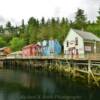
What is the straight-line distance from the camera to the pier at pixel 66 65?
3588 cm

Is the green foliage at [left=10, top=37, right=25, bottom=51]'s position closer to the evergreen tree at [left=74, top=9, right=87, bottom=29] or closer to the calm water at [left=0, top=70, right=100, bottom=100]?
the evergreen tree at [left=74, top=9, right=87, bottom=29]

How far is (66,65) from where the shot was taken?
4794 centimetres

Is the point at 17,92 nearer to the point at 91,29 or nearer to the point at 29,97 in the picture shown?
the point at 29,97

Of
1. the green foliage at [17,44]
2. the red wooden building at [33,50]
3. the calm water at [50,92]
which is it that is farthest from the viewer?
the green foliage at [17,44]

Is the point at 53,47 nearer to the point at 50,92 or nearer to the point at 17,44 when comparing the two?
the point at 17,44

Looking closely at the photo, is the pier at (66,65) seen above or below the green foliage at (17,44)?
below

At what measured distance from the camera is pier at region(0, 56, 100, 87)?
1412 inches

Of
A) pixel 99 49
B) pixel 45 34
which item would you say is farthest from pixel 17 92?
pixel 45 34

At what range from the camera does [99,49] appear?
54844mm

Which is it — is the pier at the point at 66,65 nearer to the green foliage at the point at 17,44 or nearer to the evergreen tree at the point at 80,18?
the green foliage at the point at 17,44

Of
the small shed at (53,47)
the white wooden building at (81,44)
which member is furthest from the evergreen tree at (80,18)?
the white wooden building at (81,44)

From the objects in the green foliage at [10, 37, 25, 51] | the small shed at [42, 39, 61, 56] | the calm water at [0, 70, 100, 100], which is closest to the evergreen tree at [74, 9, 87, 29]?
the small shed at [42, 39, 61, 56]

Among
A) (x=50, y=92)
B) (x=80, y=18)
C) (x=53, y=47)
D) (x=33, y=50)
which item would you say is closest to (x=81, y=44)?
(x=53, y=47)

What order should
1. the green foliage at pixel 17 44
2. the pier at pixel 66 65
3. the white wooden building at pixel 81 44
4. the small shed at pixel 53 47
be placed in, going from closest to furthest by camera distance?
the pier at pixel 66 65 < the white wooden building at pixel 81 44 < the small shed at pixel 53 47 < the green foliage at pixel 17 44
